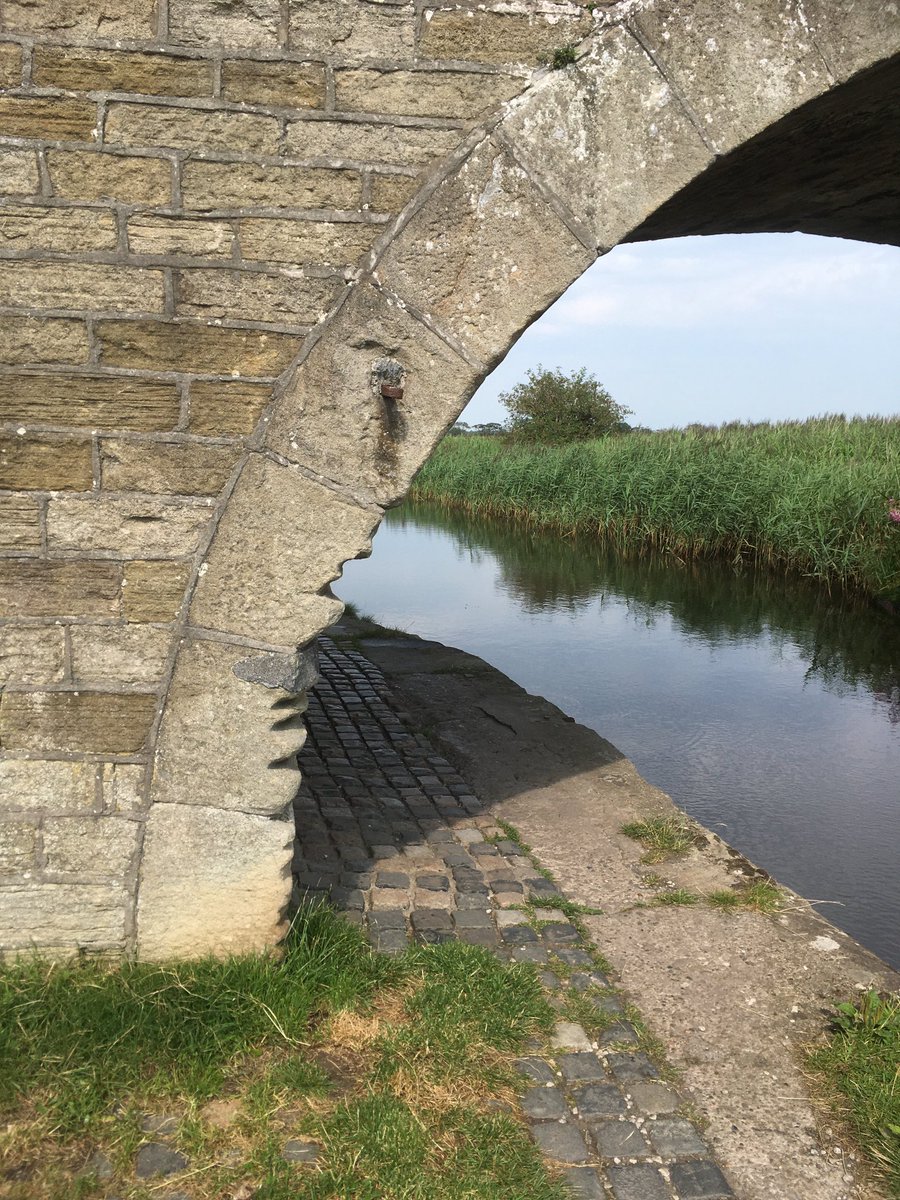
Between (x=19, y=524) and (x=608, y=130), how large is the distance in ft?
6.64

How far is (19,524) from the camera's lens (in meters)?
2.88

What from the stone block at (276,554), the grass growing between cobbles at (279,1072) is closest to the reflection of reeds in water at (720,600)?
the grass growing between cobbles at (279,1072)

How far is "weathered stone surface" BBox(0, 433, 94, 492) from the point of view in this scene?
2.84m

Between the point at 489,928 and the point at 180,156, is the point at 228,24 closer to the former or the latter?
the point at 180,156

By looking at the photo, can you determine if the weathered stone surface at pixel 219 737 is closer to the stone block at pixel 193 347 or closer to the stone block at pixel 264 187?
the stone block at pixel 193 347

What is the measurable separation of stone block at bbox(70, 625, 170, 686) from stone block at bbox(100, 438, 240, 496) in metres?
0.42

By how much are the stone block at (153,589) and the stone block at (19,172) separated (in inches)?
41.4

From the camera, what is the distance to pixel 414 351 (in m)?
2.90

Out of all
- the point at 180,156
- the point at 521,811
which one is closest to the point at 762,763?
the point at 521,811

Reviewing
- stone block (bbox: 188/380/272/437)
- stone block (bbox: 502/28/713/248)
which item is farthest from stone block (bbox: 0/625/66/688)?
stone block (bbox: 502/28/713/248)

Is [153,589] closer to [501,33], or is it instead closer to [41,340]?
[41,340]

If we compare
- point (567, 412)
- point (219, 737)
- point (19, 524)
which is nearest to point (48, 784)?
point (219, 737)

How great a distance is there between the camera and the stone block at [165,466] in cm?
288

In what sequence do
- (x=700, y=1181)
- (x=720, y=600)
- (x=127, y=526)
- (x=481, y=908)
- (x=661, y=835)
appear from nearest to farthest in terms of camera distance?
(x=700, y=1181)
(x=127, y=526)
(x=481, y=908)
(x=661, y=835)
(x=720, y=600)
